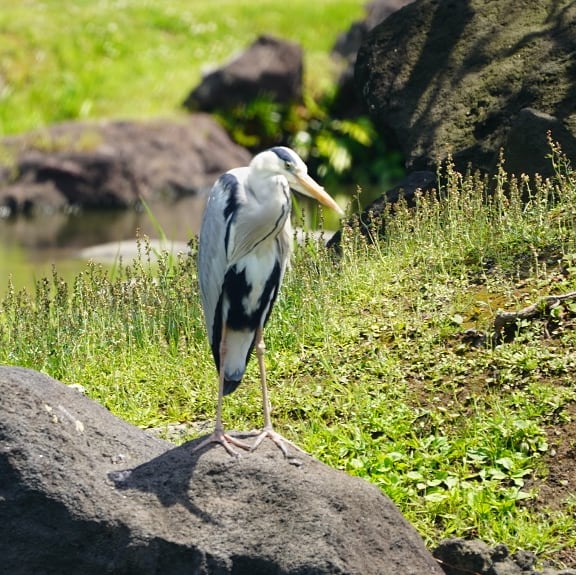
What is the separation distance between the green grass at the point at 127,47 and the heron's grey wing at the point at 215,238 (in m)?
17.1

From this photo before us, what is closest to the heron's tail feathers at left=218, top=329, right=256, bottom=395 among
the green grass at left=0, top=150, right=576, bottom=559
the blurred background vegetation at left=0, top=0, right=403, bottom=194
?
the green grass at left=0, top=150, right=576, bottom=559

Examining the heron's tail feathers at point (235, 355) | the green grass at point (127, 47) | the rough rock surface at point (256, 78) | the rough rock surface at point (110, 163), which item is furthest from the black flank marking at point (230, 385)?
the green grass at point (127, 47)

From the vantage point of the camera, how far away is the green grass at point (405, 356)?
569 centimetres

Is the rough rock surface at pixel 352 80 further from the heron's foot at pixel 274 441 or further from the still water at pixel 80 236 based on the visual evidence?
the heron's foot at pixel 274 441

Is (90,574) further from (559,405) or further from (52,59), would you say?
(52,59)

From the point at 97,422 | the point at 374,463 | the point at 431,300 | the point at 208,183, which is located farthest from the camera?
the point at 208,183

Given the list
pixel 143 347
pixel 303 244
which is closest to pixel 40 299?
pixel 143 347

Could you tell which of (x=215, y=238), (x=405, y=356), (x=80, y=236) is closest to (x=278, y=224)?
(x=215, y=238)

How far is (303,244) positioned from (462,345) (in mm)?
2062

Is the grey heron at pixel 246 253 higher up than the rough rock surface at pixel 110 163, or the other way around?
the grey heron at pixel 246 253

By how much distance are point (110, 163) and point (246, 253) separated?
1526cm

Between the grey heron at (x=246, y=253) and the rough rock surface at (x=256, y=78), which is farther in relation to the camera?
the rough rock surface at (x=256, y=78)

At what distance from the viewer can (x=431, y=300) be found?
7.06 metres

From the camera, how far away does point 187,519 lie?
483 centimetres
